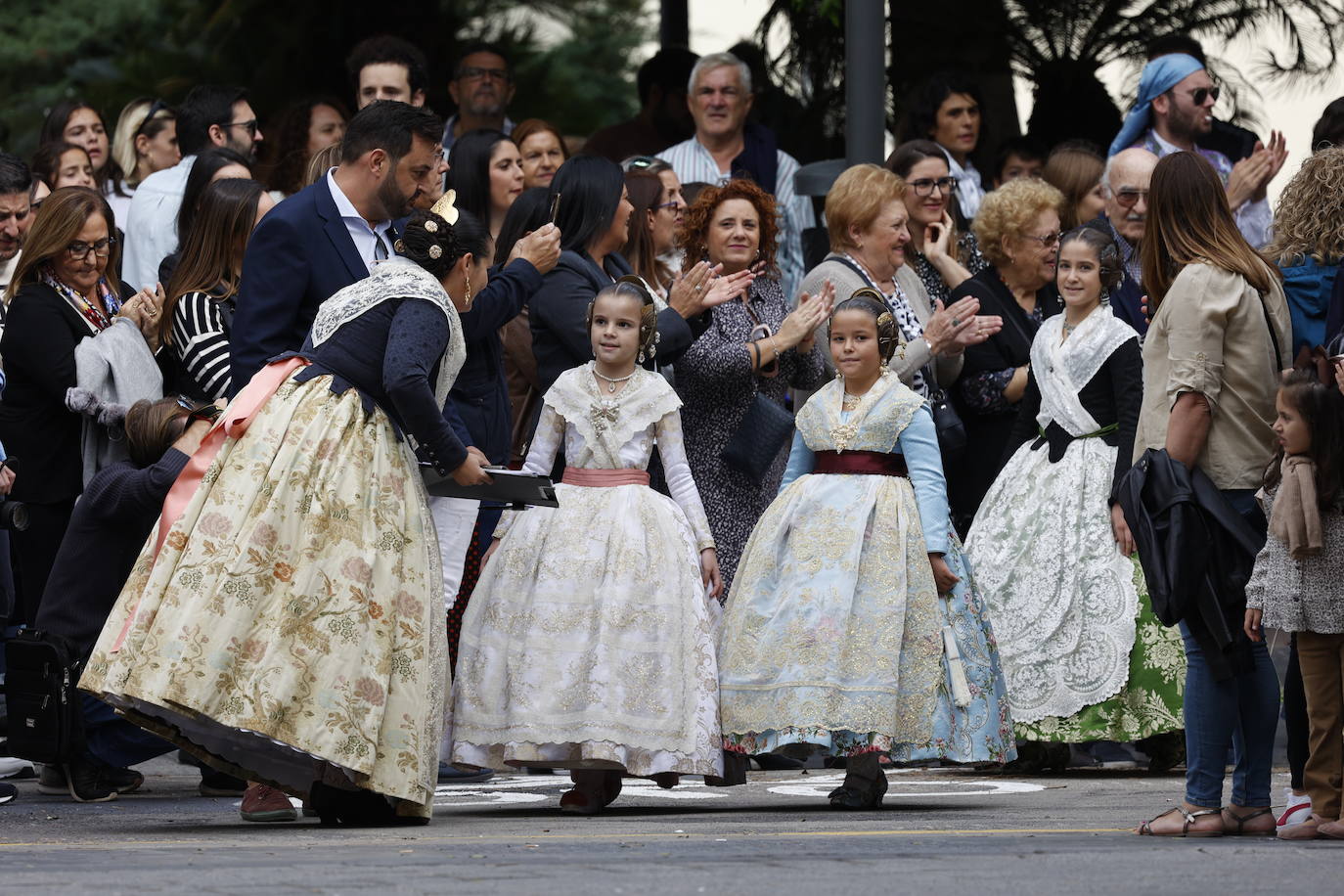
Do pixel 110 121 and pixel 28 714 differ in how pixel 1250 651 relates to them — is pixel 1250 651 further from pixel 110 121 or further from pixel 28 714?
pixel 110 121

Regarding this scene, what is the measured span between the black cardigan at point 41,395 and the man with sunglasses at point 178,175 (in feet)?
3.10

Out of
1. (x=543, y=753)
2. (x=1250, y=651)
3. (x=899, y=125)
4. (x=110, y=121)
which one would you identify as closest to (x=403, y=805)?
(x=543, y=753)

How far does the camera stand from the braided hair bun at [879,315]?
8148 mm

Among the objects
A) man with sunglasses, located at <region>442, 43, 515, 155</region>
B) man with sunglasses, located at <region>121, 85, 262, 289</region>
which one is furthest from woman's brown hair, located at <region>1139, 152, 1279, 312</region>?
man with sunglasses, located at <region>442, 43, 515, 155</region>

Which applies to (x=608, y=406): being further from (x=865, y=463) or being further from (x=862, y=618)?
(x=862, y=618)

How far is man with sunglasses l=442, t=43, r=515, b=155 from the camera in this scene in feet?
39.2

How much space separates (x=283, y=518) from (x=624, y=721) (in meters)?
1.39

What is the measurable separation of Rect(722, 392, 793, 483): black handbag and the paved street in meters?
1.28

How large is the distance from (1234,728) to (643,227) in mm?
3532

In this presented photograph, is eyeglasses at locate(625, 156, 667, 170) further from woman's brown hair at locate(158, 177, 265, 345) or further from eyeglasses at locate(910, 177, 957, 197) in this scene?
woman's brown hair at locate(158, 177, 265, 345)

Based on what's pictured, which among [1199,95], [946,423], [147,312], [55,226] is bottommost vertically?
[946,423]

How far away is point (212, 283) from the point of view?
8.54m

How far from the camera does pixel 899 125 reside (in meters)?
12.7

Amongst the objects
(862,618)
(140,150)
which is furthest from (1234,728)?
(140,150)
